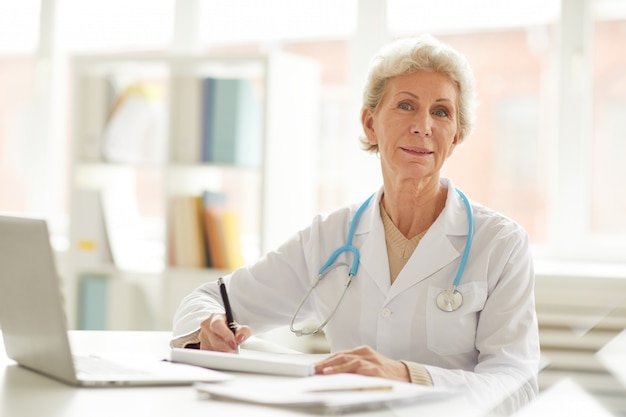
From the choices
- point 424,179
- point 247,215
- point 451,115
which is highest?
point 451,115

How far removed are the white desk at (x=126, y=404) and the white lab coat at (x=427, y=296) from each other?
0.38 m

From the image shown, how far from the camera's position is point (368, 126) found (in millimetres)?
2273

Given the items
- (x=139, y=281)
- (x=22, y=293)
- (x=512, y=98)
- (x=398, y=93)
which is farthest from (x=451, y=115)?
(x=139, y=281)

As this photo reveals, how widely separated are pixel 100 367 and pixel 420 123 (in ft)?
3.04

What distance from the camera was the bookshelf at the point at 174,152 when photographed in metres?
3.58

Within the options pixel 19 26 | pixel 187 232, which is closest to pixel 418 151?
pixel 187 232

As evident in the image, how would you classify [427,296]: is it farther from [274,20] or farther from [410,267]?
[274,20]

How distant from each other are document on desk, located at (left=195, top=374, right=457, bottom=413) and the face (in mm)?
788

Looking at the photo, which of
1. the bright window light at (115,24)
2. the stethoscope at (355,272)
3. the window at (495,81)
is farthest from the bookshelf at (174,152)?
the stethoscope at (355,272)

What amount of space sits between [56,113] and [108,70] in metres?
0.72

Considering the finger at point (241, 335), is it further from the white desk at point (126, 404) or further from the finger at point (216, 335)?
the white desk at point (126, 404)

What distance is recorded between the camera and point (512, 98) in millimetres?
3600

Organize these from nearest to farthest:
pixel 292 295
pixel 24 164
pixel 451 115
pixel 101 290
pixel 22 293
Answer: pixel 22 293 → pixel 451 115 → pixel 292 295 → pixel 101 290 → pixel 24 164

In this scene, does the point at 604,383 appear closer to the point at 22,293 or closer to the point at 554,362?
the point at 554,362
